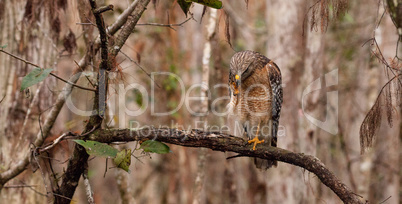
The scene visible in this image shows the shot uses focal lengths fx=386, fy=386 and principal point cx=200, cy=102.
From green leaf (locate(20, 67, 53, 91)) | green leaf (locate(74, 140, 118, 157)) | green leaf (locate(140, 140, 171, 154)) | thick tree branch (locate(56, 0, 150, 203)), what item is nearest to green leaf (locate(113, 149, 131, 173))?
green leaf (locate(74, 140, 118, 157))

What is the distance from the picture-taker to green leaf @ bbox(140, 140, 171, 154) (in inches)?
116

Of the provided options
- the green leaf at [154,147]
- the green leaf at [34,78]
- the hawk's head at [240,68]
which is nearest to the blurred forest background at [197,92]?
the green leaf at [154,147]

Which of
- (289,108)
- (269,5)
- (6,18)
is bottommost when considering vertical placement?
(289,108)

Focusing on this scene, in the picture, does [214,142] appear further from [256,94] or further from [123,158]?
[256,94]

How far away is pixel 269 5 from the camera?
675cm

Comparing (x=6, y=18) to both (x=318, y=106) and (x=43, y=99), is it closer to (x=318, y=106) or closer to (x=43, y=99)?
(x=43, y=99)

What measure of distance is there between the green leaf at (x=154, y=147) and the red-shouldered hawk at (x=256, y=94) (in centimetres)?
144

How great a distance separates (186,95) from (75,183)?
5.31m

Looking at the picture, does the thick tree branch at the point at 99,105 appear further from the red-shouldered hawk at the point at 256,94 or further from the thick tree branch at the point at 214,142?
the red-shouldered hawk at the point at 256,94

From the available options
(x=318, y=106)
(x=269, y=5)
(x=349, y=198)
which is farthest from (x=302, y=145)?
(x=349, y=198)

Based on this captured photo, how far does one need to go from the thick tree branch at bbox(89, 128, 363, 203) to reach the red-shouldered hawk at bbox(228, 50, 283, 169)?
1030mm

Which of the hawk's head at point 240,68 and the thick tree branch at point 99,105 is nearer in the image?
the thick tree branch at point 99,105

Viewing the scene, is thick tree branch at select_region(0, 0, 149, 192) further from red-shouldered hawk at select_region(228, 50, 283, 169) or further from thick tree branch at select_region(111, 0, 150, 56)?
red-shouldered hawk at select_region(228, 50, 283, 169)

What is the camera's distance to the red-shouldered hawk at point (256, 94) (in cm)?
424
